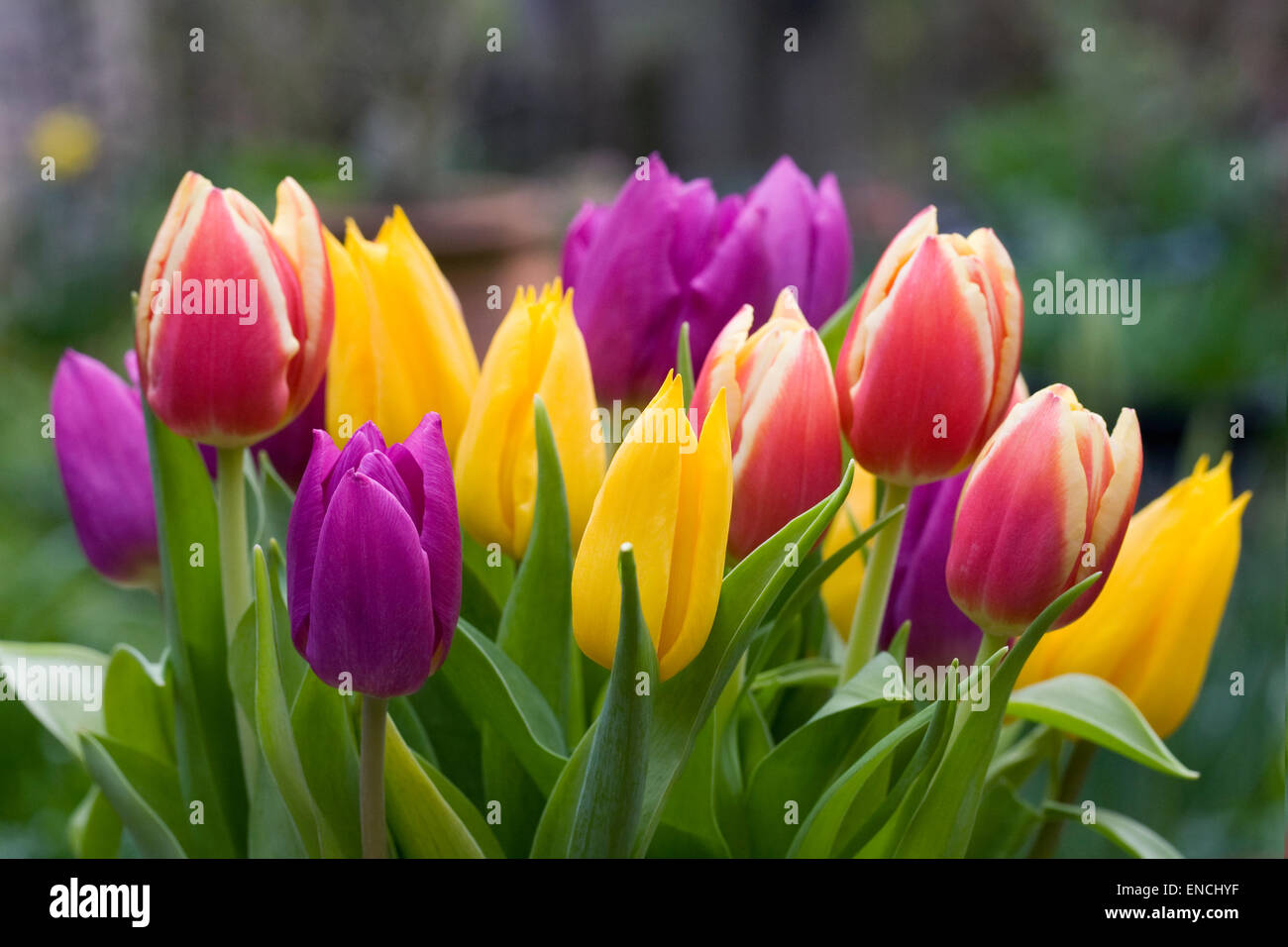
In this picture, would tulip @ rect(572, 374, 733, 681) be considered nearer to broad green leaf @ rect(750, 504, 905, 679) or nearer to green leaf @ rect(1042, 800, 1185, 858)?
broad green leaf @ rect(750, 504, 905, 679)

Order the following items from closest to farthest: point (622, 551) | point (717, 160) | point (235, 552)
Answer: point (622, 551) → point (235, 552) → point (717, 160)

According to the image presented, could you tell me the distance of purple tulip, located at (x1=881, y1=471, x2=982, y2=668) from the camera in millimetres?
389

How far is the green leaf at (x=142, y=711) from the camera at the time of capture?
0.43m

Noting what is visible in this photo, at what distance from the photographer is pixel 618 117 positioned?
451 cm

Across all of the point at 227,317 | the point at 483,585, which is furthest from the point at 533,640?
the point at 227,317

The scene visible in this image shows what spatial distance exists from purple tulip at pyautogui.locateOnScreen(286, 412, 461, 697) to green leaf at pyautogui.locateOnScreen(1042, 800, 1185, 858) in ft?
0.67

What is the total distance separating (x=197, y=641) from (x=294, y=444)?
0.23 ft

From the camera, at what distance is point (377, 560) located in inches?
11.9

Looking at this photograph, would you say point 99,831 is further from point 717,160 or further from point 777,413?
point 717,160

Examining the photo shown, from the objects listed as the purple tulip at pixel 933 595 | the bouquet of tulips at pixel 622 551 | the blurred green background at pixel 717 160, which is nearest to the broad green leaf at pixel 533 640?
the bouquet of tulips at pixel 622 551

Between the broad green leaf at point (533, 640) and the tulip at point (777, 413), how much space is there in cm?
6

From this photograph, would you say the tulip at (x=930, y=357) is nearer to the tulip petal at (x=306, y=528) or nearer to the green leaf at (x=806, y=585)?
the green leaf at (x=806, y=585)

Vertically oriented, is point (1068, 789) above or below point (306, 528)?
below
